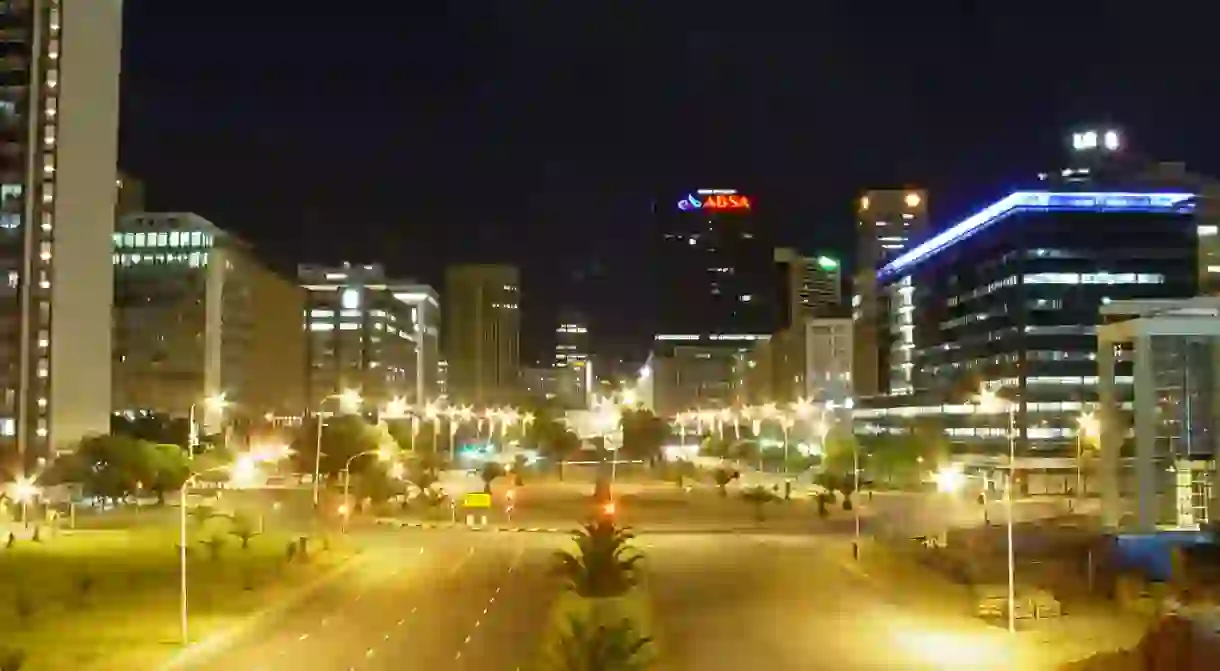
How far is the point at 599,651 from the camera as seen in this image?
761 inches

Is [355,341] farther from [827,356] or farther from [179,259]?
[827,356]

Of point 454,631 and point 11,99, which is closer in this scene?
point 454,631

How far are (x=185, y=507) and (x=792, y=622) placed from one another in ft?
67.4

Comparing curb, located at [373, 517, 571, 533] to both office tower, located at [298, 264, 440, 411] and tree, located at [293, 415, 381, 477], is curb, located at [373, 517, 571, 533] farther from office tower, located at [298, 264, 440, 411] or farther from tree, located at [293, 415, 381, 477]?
office tower, located at [298, 264, 440, 411]

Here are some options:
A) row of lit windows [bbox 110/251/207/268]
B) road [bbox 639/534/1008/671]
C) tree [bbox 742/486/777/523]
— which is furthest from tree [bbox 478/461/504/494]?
row of lit windows [bbox 110/251/207/268]

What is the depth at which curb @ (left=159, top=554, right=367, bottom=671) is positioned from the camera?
2645cm

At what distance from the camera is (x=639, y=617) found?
2822cm

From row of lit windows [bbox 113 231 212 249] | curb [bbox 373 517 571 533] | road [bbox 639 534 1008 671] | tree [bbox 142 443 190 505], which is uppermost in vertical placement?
row of lit windows [bbox 113 231 212 249]

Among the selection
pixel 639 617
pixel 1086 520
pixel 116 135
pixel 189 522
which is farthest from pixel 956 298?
pixel 639 617

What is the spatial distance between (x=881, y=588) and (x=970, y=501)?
3527cm

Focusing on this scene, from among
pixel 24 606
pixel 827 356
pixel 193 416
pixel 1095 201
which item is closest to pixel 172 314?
pixel 193 416

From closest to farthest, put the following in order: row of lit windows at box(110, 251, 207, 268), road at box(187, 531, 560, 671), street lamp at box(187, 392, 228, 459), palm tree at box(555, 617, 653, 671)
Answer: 1. palm tree at box(555, 617, 653, 671)
2. road at box(187, 531, 560, 671)
3. street lamp at box(187, 392, 228, 459)
4. row of lit windows at box(110, 251, 207, 268)

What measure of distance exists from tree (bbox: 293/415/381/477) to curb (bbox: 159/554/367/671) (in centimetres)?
2554

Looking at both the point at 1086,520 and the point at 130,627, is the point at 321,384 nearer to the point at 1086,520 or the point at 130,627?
the point at 1086,520
